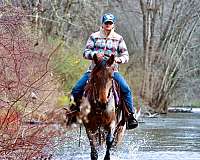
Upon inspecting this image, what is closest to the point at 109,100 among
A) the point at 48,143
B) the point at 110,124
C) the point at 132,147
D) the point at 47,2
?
the point at 110,124

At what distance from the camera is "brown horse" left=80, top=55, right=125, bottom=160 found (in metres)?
11.6

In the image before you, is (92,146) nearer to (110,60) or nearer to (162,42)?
(110,60)

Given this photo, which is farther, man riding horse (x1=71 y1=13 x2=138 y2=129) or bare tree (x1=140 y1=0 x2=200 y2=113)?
bare tree (x1=140 y1=0 x2=200 y2=113)

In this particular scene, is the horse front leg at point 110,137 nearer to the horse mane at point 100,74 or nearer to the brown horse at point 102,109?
the brown horse at point 102,109

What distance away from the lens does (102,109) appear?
471 inches

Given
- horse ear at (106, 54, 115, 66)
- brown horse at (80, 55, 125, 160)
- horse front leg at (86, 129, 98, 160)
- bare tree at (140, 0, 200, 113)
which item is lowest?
bare tree at (140, 0, 200, 113)

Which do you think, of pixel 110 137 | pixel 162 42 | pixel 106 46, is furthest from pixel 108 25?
pixel 162 42

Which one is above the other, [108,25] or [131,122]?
[108,25]

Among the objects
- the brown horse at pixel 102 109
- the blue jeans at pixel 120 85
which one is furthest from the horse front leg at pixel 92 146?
the blue jeans at pixel 120 85

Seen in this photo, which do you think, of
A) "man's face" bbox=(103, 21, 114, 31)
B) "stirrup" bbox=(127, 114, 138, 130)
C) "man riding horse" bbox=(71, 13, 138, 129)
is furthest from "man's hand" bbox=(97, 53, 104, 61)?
"stirrup" bbox=(127, 114, 138, 130)

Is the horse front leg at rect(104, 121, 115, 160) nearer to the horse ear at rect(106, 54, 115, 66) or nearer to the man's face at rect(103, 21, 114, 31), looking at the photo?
the horse ear at rect(106, 54, 115, 66)

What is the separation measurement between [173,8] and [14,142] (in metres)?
43.3

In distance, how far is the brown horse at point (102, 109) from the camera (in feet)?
38.0

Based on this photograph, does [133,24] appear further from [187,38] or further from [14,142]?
[14,142]
